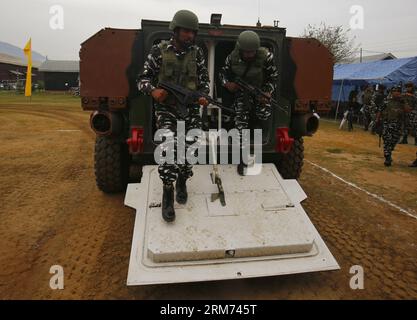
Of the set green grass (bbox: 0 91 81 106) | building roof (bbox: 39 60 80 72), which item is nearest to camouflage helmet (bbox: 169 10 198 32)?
green grass (bbox: 0 91 81 106)

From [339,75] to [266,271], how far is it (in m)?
17.9

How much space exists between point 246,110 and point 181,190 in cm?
137

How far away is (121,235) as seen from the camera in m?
3.94

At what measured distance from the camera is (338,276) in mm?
3238

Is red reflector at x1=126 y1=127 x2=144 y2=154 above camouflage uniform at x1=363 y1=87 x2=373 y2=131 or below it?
below

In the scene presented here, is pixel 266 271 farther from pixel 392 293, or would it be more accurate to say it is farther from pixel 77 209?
pixel 77 209

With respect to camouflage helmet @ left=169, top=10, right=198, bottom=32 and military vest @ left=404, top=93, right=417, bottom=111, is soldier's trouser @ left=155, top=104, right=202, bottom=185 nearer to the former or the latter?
camouflage helmet @ left=169, top=10, right=198, bottom=32

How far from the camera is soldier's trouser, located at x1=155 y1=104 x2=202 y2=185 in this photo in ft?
11.4

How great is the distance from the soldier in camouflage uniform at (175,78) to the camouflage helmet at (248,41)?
52 cm

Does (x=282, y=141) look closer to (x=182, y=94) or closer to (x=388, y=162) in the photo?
(x=182, y=94)

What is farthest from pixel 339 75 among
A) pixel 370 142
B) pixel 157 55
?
pixel 157 55

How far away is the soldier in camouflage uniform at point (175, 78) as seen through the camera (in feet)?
11.2

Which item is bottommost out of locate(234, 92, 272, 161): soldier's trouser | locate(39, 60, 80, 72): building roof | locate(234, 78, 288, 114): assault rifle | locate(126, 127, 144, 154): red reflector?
locate(126, 127, 144, 154): red reflector

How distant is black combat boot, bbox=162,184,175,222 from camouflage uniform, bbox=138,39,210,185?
7 cm
